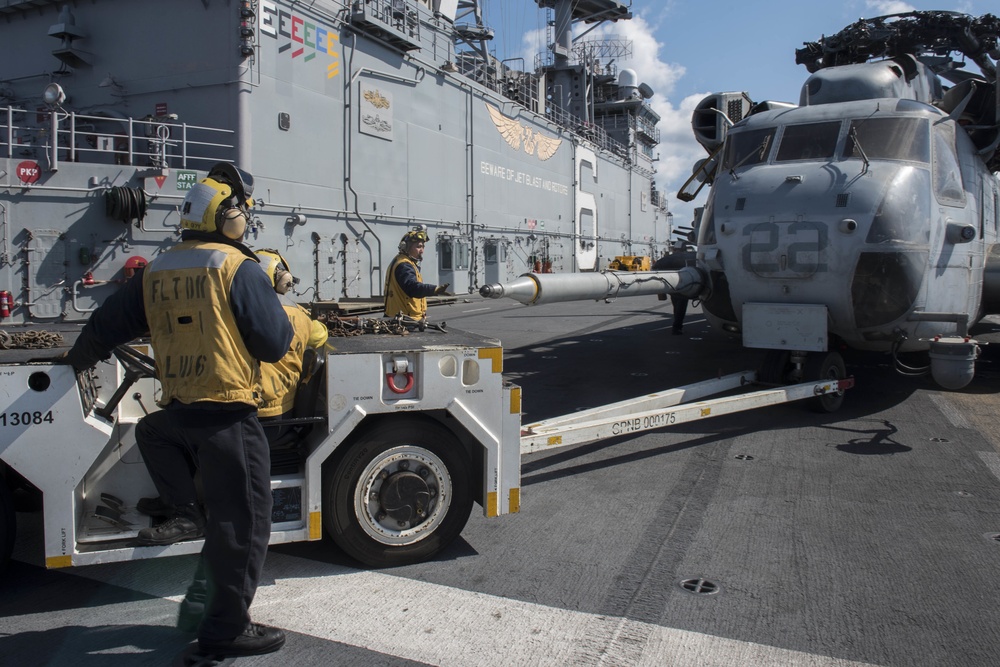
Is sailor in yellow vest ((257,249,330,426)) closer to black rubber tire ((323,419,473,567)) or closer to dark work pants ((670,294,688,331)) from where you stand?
black rubber tire ((323,419,473,567))

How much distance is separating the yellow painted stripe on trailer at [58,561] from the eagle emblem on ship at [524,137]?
26414 millimetres

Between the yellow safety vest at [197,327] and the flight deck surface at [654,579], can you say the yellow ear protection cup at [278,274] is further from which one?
the flight deck surface at [654,579]

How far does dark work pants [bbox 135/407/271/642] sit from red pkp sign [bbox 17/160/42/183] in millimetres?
14623

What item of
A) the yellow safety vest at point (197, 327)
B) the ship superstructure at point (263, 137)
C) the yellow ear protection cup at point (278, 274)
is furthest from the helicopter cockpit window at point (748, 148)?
the ship superstructure at point (263, 137)

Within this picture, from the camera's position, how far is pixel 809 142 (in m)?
7.76

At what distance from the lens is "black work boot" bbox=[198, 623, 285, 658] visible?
2.96 meters

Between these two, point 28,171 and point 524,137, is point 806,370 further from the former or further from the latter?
point 524,137

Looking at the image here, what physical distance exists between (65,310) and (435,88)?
547 inches

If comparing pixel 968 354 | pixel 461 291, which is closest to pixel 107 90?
pixel 461 291

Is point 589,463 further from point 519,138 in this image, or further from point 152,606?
A: point 519,138

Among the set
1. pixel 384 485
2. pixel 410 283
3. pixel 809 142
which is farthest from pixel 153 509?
pixel 809 142

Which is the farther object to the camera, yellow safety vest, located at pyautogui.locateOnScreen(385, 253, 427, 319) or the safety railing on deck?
the safety railing on deck

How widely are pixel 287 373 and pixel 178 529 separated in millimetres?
873

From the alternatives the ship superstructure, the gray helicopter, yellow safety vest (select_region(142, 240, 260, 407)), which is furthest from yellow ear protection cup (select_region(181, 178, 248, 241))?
the ship superstructure
